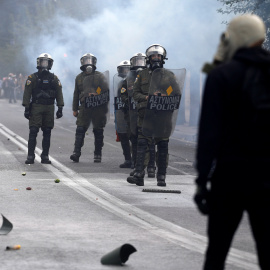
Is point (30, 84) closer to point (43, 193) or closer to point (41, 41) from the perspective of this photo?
point (43, 193)

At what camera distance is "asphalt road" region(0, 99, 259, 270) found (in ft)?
22.5

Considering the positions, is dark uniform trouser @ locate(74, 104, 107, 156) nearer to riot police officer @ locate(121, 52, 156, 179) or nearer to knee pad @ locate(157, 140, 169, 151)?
riot police officer @ locate(121, 52, 156, 179)

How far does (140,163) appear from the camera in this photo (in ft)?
39.2

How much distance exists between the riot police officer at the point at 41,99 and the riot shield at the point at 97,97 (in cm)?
59

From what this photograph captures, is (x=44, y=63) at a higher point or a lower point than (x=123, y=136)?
higher

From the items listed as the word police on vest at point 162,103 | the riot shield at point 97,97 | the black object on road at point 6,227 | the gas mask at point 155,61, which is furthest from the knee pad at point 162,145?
the black object on road at point 6,227

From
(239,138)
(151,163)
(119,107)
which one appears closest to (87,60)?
(119,107)

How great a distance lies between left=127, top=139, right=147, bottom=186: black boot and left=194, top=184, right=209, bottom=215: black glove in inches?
297

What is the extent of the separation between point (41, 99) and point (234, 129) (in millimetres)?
11329

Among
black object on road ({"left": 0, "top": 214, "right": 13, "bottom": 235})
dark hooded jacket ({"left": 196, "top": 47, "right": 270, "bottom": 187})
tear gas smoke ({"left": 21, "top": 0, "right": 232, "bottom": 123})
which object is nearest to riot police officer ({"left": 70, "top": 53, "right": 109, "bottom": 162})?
black object on road ({"left": 0, "top": 214, "right": 13, "bottom": 235})

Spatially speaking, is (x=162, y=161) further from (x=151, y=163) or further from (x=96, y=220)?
(x=96, y=220)

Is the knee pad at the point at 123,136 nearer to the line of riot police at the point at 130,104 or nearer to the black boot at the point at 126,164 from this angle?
the line of riot police at the point at 130,104

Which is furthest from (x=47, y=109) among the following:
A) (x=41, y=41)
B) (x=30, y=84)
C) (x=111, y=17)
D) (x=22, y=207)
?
(x=41, y=41)

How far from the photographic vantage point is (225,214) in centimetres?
434
